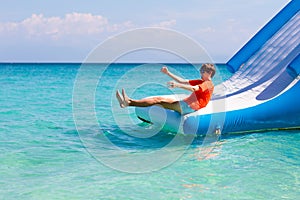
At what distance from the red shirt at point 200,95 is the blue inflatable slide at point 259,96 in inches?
4.0

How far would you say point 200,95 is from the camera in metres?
A: 4.90

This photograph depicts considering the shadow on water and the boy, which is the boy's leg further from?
the shadow on water

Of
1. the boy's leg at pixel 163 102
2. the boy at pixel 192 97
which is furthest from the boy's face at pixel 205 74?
the boy's leg at pixel 163 102

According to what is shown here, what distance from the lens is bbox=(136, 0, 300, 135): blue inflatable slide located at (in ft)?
16.7

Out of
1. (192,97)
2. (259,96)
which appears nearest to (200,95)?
(192,97)

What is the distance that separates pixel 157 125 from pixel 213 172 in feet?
5.51

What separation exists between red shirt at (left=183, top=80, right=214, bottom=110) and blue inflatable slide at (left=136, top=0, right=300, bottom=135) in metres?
0.10

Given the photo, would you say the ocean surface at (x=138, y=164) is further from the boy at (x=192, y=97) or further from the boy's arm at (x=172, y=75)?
the boy's arm at (x=172, y=75)

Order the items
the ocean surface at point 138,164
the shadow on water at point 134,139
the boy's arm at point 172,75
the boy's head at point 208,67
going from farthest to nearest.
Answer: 1. the shadow on water at point 134,139
2. the boy's head at point 208,67
3. the boy's arm at point 172,75
4. the ocean surface at point 138,164

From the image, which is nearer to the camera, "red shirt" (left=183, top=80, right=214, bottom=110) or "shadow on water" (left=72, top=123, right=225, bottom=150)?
"red shirt" (left=183, top=80, right=214, bottom=110)

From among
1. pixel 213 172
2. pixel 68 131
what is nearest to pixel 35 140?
pixel 68 131

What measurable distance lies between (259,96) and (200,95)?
3.59ft

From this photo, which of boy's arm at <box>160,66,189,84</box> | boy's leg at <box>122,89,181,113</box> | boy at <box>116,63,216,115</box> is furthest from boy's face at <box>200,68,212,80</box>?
boy's leg at <box>122,89,181,113</box>

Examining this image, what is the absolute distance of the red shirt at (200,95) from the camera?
4.77 meters
